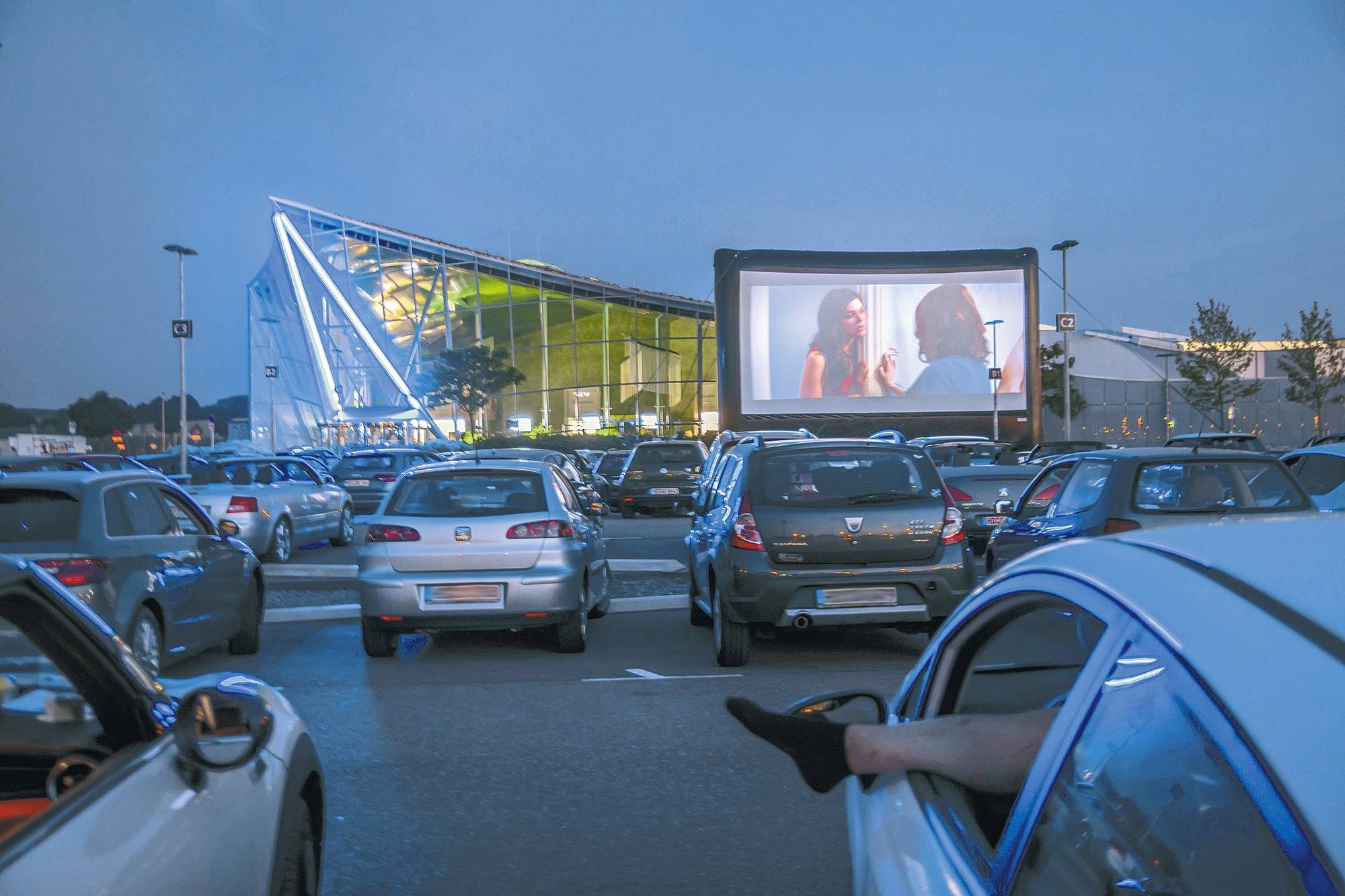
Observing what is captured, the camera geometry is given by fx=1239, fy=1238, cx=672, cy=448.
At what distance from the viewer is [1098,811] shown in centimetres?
169

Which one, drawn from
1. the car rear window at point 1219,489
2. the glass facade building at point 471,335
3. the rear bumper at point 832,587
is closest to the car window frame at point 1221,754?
the rear bumper at point 832,587

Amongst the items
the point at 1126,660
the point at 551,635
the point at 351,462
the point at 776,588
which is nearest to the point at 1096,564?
the point at 1126,660

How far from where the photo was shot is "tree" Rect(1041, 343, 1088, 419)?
63.8 metres

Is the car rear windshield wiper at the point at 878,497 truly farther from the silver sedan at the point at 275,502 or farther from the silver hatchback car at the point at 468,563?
the silver sedan at the point at 275,502

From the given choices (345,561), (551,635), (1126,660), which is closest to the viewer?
(1126,660)

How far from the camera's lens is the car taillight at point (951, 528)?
8.58 metres

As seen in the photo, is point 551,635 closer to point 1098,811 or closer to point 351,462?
point 1098,811

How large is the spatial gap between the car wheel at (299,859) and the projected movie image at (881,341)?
164 feet

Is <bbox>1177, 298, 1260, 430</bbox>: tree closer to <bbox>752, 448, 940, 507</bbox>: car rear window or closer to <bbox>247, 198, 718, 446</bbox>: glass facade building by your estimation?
<bbox>247, 198, 718, 446</bbox>: glass facade building

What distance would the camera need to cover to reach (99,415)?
101938mm

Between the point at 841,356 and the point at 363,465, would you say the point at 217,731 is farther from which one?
the point at 841,356

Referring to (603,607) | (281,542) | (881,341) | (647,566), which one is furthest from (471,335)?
(603,607)

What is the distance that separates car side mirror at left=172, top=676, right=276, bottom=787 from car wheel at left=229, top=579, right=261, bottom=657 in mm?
7313

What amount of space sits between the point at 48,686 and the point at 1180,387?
6396 centimetres
